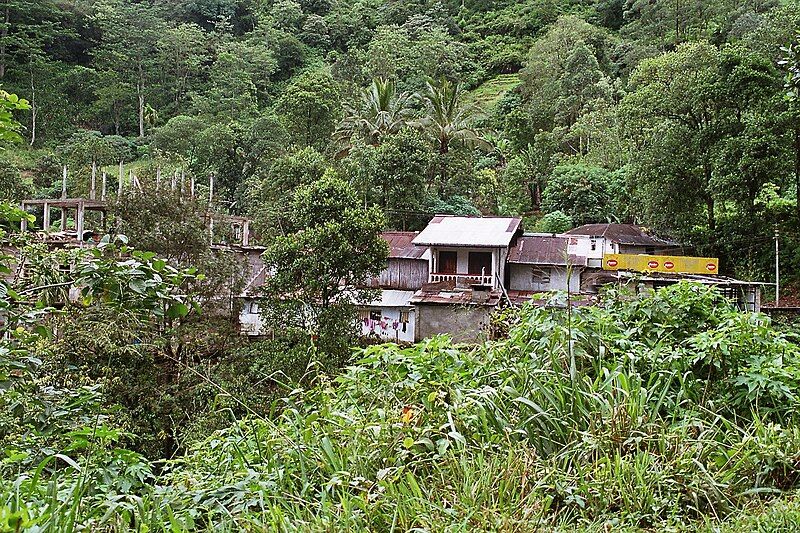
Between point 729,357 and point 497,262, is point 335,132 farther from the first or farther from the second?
point 729,357

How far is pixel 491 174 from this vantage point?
23.5 metres

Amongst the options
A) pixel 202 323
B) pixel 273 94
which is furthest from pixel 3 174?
pixel 273 94

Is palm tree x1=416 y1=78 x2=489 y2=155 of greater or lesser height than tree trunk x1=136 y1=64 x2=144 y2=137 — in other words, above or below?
below

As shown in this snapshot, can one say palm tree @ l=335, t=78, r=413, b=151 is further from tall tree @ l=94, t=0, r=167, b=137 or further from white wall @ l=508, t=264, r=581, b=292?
tall tree @ l=94, t=0, r=167, b=137

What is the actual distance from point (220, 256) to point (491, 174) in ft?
48.9

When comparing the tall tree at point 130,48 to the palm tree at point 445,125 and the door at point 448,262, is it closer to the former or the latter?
the palm tree at point 445,125

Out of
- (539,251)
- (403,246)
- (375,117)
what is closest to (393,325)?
(403,246)

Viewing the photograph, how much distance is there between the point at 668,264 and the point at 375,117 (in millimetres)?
12719

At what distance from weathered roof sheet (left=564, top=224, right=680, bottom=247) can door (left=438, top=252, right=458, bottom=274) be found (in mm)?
3668

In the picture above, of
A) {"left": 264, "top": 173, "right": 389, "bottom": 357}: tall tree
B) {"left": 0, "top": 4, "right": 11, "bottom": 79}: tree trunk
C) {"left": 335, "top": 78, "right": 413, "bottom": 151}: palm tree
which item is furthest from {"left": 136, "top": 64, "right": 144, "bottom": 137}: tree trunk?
{"left": 264, "top": 173, "right": 389, "bottom": 357}: tall tree

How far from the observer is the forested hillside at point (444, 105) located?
48.9ft

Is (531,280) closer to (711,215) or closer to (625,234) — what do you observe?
(625,234)

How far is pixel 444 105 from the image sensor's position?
2173 cm

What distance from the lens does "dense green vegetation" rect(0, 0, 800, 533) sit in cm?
198
